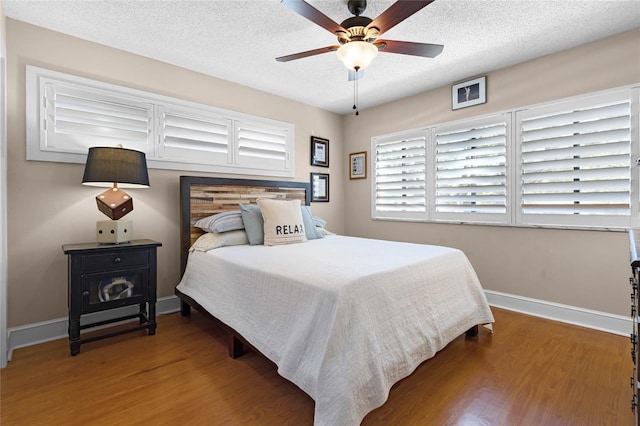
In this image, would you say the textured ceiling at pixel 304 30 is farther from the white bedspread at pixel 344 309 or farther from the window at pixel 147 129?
the white bedspread at pixel 344 309

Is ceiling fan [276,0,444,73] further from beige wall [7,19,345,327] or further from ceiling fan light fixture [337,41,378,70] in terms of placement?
beige wall [7,19,345,327]

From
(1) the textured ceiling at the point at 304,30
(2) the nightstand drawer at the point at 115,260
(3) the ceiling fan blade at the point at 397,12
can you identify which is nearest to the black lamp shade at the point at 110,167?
(2) the nightstand drawer at the point at 115,260

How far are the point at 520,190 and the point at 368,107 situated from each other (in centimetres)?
230

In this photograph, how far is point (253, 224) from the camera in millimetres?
2891

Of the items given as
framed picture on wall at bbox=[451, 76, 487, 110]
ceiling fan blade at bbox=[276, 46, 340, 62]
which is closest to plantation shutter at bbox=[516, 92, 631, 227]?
framed picture on wall at bbox=[451, 76, 487, 110]

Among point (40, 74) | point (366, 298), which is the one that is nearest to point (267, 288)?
point (366, 298)

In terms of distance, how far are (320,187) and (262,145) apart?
1.12 meters

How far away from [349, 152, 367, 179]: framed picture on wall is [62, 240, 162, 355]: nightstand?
2.95m

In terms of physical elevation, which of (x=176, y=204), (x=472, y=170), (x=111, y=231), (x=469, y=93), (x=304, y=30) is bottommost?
(x=111, y=231)

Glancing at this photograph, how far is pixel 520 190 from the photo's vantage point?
297 centimetres

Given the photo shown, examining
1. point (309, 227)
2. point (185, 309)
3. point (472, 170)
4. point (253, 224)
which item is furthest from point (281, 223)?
point (472, 170)

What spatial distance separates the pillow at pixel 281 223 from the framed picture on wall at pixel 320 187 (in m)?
1.34

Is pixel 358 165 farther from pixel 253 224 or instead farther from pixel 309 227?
pixel 253 224

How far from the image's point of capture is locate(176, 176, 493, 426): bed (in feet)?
4.61
